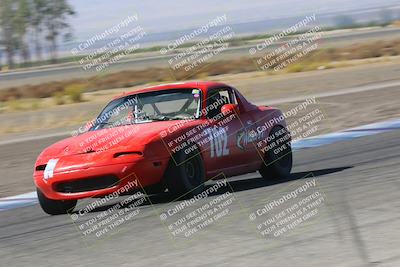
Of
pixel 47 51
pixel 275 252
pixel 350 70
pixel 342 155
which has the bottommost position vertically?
pixel 47 51

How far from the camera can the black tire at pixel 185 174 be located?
9.40m

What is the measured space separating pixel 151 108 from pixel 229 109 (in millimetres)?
922

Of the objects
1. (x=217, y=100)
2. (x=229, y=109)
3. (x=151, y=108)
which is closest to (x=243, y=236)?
(x=229, y=109)

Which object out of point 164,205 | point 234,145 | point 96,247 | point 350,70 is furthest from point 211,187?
point 350,70

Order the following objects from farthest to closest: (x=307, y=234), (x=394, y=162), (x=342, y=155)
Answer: (x=342, y=155) → (x=394, y=162) → (x=307, y=234)

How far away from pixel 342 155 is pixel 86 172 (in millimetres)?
5135

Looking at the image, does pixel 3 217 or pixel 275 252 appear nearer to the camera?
pixel 275 252

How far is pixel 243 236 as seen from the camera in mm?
7441

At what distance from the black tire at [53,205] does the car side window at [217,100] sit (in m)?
1.92

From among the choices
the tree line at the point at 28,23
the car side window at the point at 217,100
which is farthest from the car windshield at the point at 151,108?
the tree line at the point at 28,23

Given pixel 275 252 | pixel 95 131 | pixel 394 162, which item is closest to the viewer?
pixel 275 252

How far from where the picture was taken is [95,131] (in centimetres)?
1015

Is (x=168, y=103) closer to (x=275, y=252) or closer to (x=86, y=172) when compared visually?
(x=86, y=172)

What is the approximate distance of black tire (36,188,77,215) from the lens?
9797mm
